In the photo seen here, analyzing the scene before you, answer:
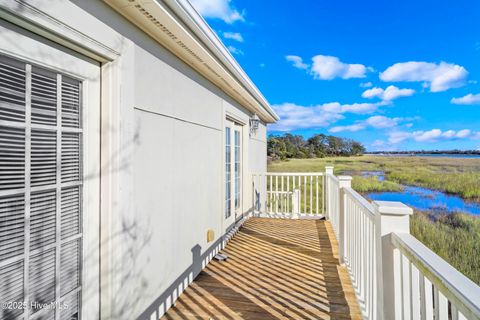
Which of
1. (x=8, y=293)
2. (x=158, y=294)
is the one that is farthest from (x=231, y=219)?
(x=8, y=293)

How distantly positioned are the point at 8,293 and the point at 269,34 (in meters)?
23.0

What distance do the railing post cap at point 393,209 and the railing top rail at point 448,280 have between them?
20cm

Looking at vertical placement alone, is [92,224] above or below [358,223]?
above

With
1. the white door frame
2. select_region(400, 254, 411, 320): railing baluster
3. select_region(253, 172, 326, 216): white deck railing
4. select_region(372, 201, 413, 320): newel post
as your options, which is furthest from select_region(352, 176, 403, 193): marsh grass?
select_region(400, 254, 411, 320): railing baluster

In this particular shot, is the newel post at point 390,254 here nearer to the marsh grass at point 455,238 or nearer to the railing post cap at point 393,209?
the railing post cap at point 393,209

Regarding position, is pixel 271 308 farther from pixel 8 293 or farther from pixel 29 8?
pixel 29 8

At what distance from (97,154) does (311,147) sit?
39803mm

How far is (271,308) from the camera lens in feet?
8.11

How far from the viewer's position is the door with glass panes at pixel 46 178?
1229 mm

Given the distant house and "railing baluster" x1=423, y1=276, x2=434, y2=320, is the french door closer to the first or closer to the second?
the distant house

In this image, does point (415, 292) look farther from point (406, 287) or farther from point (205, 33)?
point (205, 33)

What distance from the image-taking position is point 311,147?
39781mm

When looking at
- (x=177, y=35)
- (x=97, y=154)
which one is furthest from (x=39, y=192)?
(x=177, y=35)

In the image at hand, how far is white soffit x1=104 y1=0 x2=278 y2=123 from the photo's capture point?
6.01ft
